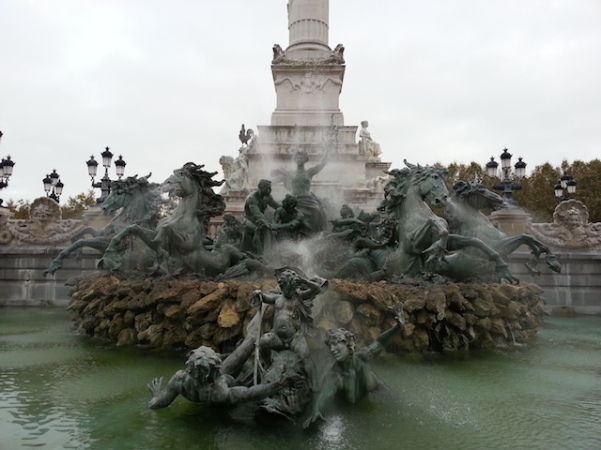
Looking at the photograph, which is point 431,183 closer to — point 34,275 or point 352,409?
point 352,409

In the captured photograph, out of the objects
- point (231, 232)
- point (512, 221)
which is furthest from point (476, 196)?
point (512, 221)

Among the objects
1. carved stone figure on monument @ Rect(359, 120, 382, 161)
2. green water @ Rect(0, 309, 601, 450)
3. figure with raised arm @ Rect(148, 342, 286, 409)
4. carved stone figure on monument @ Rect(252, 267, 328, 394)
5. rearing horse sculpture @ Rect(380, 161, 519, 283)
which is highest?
carved stone figure on monument @ Rect(359, 120, 382, 161)

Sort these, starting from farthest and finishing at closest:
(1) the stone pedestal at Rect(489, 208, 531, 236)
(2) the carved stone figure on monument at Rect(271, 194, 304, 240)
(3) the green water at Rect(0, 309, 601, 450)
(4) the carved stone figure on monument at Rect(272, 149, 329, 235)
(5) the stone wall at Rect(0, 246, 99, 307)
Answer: (1) the stone pedestal at Rect(489, 208, 531, 236)
(5) the stone wall at Rect(0, 246, 99, 307)
(4) the carved stone figure on monument at Rect(272, 149, 329, 235)
(2) the carved stone figure on monument at Rect(271, 194, 304, 240)
(3) the green water at Rect(0, 309, 601, 450)

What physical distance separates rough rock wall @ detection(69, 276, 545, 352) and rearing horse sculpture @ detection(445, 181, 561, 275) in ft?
4.65

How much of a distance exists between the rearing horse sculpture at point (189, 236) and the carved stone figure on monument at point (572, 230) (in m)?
9.84

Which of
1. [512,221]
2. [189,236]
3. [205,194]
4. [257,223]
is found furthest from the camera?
[512,221]

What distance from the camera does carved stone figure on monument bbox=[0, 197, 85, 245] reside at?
1402 cm

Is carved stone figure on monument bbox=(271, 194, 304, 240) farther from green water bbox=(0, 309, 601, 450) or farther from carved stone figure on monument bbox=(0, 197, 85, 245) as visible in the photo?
carved stone figure on monument bbox=(0, 197, 85, 245)

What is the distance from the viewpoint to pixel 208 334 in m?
5.82

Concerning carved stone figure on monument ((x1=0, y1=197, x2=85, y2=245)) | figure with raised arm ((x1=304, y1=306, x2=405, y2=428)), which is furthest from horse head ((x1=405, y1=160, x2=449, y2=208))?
carved stone figure on monument ((x1=0, y1=197, x2=85, y2=245))

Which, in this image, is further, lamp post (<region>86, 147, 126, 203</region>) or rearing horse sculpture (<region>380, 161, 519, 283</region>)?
lamp post (<region>86, 147, 126, 203</region>)

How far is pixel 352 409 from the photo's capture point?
3713 mm

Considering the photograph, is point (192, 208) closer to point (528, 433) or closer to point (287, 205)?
point (287, 205)

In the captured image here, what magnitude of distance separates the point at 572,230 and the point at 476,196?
641cm
